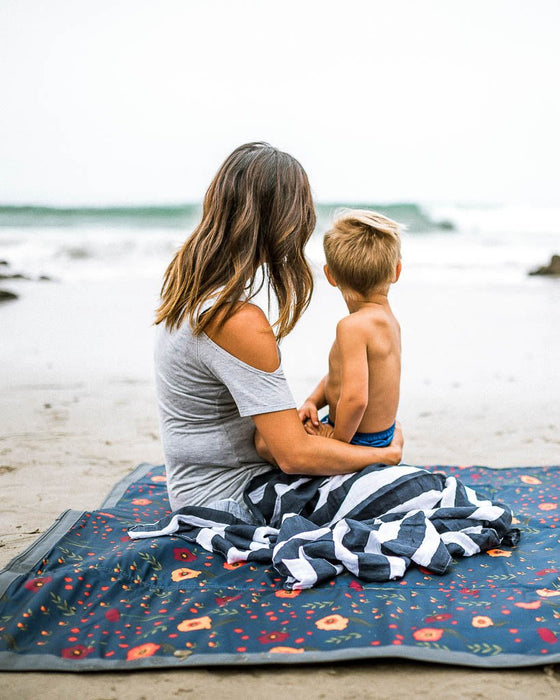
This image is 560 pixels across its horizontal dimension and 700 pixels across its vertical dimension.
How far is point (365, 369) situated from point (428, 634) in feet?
2.70

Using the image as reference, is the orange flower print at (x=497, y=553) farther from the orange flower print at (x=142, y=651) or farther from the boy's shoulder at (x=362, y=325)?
the orange flower print at (x=142, y=651)

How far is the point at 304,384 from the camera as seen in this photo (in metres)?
5.45

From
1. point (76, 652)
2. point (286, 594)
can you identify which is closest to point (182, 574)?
point (286, 594)

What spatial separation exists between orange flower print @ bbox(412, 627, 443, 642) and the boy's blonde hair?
42.2 inches

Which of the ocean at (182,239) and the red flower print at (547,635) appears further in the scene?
the ocean at (182,239)

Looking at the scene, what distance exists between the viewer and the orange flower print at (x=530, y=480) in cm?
304

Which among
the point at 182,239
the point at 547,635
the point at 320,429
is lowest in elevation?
the point at 182,239

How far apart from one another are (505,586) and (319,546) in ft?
1.62

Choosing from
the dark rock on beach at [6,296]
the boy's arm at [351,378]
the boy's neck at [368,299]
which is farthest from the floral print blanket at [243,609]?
the dark rock on beach at [6,296]

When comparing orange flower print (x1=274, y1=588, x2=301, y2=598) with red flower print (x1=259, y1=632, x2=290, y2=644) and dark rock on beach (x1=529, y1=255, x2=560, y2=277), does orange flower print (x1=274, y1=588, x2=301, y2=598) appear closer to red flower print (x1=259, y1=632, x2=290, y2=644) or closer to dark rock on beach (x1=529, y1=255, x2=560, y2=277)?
red flower print (x1=259, y1=632, x2=290, y2=644)

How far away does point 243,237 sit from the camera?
2.15 meters

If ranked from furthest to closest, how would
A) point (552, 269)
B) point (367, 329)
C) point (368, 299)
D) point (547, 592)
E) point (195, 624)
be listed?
1. point (552, 269)
2. point (368, 299)
3. point (367, 329)
4. point (547, 592)
5. point (195, 624)

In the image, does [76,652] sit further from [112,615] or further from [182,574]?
[182,574]

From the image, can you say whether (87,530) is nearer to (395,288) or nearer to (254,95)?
(395,288)
